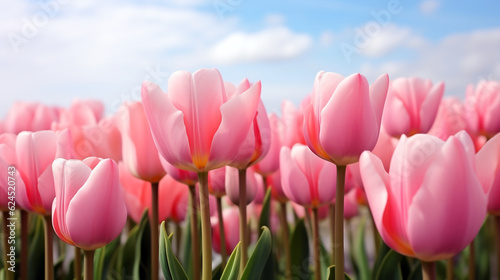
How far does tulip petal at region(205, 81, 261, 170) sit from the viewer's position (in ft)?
2.36

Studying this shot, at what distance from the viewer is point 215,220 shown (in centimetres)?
141

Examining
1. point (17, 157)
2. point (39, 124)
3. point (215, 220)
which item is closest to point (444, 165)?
point (17, 157)

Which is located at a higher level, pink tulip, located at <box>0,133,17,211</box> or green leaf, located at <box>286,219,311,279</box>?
pink tulip, located at <box>0,133,17,211</box>

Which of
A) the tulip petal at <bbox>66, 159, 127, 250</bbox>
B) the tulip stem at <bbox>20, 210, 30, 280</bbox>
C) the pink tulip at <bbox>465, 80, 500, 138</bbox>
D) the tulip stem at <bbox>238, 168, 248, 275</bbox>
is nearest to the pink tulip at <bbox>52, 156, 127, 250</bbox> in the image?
the tulip petal at <bbox>66, 159, 127, 250</bbox>

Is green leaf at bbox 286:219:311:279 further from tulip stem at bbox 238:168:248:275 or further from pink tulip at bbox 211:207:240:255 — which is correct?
tulip stem at bbox 238:168:248:275

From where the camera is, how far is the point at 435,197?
22.5 inches

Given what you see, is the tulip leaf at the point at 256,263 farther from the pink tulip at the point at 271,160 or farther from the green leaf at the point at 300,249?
the green leaf at the point at 300,249

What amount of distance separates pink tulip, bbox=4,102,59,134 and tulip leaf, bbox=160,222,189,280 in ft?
4.51

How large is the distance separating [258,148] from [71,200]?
0.33 m

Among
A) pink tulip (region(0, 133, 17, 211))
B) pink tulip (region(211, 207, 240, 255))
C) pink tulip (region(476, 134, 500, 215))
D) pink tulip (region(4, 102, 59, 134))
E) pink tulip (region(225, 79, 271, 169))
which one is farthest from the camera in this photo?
pink tulip (region(4, 102, 59, 134))

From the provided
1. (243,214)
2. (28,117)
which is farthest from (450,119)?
(28,117)

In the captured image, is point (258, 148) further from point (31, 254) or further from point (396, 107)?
point (31, 254)

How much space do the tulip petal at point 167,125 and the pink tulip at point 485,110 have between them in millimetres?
1191

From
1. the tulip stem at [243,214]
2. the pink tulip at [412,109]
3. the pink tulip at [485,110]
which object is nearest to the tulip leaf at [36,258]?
the tulip stem at [243,214]
